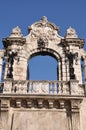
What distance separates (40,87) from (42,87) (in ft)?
0.31

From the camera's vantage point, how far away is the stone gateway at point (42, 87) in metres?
12.4

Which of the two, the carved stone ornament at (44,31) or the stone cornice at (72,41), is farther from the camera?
the carved stone ornament at (44,31)

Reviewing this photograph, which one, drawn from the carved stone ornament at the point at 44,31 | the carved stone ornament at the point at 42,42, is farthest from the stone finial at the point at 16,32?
the carved stone ornament at the point at 42,42

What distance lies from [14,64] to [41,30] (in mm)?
3080

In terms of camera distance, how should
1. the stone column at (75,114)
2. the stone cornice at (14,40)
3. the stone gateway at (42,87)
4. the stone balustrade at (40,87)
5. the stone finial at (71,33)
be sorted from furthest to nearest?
the stone finial at (71,33) → the stone cornice at (14,40) → the stone balustrade at (40,87) → the stone gateway at (42,87) → the stone column at (75,114)

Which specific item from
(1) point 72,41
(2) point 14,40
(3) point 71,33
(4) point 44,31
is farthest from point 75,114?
(4) point 44,31

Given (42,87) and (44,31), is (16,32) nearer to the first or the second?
(44,31)

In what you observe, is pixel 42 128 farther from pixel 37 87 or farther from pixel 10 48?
pixel 10 48

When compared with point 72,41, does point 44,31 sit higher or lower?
higher

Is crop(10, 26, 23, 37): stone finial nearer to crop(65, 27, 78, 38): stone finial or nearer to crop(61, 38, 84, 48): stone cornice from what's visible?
crop(61, 38, 84, 48): stone cornice

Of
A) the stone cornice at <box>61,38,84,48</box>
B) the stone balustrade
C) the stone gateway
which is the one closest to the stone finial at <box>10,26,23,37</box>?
the stone gateway

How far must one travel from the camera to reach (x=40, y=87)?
523 inches

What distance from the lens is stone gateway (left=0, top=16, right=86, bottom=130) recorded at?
12406mm

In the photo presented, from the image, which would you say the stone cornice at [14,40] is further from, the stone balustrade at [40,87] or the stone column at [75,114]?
the stone column at [75,114]
